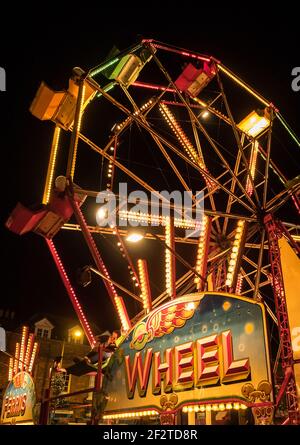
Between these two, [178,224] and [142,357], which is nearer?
[142,357]

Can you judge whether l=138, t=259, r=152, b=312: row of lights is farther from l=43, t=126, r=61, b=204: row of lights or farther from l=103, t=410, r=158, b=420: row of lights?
l=43, t=126, r=61, b=204: row of lights

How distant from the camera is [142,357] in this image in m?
7.98

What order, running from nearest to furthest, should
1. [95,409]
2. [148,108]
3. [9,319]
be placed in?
[95,409] < [148,108] < [9,319]

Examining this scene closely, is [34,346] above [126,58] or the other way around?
the other way around

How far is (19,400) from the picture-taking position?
1285 cm

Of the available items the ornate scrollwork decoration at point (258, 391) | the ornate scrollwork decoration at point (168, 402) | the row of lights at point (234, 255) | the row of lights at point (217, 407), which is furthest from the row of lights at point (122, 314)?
the ornate scrollwork decoration at point (258, 391)

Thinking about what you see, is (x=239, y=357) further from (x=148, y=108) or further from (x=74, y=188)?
(x=148, y=108)

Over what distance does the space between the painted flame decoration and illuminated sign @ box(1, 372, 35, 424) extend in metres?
5.66

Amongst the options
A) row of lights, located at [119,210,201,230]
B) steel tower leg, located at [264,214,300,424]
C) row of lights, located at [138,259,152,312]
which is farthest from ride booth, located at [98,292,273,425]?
row of lights, located at [119,210,201,230]

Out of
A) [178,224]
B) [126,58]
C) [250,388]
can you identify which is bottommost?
[250,388]

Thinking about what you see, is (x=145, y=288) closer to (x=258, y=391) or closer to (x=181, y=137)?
(x=258, y=391)

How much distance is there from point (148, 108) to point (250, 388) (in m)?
10.0

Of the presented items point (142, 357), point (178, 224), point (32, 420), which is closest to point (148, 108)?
point (178, 224)
